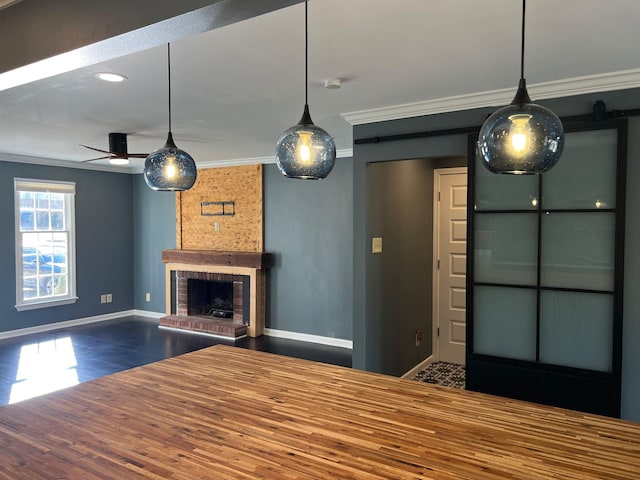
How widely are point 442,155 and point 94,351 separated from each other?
478 centimetres

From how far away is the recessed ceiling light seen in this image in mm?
2917

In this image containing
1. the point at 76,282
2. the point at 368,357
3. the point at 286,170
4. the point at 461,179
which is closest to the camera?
the point at 286,170

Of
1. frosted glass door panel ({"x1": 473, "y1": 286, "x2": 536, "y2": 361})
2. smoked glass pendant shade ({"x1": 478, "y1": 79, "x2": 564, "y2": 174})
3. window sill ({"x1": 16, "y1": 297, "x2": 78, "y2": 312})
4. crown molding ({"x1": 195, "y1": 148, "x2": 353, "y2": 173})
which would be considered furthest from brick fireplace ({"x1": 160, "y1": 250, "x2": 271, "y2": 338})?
smoked glass pendant shade ({"x1": 478, "y1": 79, "x2": 564, "y2": 174})

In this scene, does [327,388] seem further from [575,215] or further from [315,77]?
[575,215]

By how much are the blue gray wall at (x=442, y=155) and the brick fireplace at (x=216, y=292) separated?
267cm

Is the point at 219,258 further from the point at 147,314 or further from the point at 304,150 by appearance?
the point at 304,150

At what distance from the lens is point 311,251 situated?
6383 millimetres

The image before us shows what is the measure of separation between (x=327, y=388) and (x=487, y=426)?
0.65 metres

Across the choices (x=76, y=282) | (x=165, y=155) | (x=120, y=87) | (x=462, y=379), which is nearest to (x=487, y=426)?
(x=165, y=155)

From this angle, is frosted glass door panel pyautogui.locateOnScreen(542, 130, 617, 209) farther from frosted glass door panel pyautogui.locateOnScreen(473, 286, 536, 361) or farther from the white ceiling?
frosted glass door panel pyautogui.locateOnScreen(473, 286, 536, 361)

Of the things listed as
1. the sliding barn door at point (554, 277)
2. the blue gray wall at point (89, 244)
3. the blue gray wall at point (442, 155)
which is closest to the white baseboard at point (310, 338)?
the blue gray wall at point (442, 155)

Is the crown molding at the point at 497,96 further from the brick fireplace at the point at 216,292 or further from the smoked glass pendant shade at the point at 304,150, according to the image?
the brick fireplace at the point at 216,292

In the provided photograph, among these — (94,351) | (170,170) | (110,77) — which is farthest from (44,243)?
(170,170)

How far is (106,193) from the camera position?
25.2 feet
